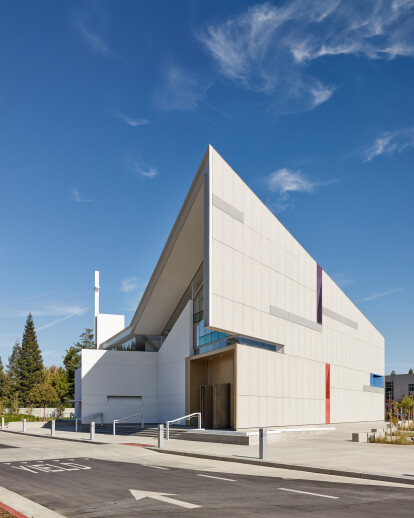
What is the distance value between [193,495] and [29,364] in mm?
97772

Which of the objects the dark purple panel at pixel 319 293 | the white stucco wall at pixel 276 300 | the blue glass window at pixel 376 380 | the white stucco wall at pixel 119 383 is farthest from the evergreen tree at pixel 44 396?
the dark purple panel at pixel 319 293

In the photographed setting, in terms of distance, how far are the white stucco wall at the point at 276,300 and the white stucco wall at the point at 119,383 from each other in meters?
14.4

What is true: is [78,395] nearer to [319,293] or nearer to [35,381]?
[319,293]

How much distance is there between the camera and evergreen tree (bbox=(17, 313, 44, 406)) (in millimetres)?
100000

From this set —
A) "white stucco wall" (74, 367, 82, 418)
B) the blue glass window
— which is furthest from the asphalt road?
the blue glass window

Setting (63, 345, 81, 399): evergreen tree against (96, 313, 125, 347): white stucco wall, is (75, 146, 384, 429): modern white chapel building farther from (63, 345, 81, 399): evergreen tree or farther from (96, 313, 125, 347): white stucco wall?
(63, 345, 81, 399): evergreen tree

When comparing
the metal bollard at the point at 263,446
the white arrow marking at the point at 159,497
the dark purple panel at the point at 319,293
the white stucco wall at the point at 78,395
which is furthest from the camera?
the white stucco wall at the point at 78,395

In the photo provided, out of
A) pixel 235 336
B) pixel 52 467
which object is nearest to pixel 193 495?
pixel 52 467

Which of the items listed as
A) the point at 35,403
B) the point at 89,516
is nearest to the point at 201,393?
the point at 89,516

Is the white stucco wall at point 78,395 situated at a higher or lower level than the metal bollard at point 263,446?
lower

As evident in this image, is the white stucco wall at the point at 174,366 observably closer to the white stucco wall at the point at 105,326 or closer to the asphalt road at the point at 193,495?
the white stucco wall at the point at 105,326

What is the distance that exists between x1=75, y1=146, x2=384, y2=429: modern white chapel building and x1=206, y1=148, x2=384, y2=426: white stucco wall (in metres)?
0.07

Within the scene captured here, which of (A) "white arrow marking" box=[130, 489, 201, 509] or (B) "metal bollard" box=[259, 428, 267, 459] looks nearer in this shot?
(A) "white arrow marking" box=[130, 489, 201, 509]

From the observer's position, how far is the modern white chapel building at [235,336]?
2914cm
